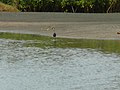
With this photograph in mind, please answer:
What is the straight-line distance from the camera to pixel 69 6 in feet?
174

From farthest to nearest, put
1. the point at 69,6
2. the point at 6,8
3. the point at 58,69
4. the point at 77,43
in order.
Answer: the point at 69,6 → the point at 6,8 → the point at 77,43 → the point at 58,69

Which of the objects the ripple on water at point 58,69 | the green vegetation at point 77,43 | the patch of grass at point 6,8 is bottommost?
the green vegetation at point 77,43

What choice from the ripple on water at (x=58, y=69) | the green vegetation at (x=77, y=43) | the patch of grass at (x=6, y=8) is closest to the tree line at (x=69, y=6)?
the patch of grass at (x=6, y=8)

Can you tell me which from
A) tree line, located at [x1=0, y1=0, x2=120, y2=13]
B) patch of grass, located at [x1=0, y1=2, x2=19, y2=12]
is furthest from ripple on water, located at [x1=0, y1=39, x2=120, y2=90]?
tree line, located at [x1=0, y1=0, x2=120, y2=13]

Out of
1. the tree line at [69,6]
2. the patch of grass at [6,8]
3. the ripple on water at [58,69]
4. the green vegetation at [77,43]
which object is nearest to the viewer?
the ripple on water at [58,69]

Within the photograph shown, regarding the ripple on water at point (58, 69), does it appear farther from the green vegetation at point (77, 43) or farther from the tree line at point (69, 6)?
the tree line at point (69, 6)

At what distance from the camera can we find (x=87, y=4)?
5169cm

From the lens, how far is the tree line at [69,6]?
51.8m

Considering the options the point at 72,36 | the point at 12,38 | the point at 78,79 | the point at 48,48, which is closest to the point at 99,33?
the point at 72,36

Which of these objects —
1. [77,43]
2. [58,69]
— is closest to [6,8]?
[77,43]

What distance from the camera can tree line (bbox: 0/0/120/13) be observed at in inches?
2040

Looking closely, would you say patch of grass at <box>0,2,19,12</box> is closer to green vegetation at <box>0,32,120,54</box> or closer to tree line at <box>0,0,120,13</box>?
tree line at <box>0,0,120,13</box>

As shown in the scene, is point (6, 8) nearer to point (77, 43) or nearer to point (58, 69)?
point (77, 43)

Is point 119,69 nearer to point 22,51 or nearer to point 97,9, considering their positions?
point 22,51
